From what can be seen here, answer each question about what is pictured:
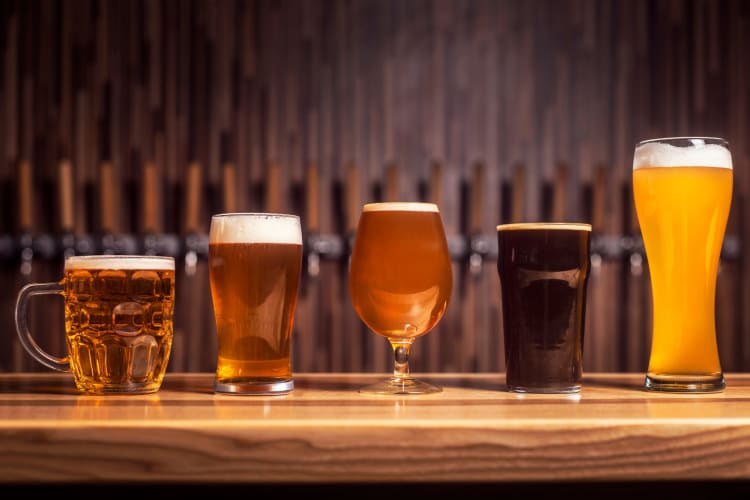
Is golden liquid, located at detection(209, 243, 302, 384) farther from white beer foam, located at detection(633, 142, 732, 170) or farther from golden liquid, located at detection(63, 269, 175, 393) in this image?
white beer foam, located at detection(633, 142, 732, 170)

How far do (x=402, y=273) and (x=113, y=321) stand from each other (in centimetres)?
34

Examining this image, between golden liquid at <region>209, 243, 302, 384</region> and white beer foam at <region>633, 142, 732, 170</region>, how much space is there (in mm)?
466

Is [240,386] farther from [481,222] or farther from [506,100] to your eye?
[506,100]

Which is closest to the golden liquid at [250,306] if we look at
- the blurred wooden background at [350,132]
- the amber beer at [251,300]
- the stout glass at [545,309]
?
the amber beer at [251,300]

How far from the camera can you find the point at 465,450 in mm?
796

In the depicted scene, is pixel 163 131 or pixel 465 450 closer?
pixel 465 450

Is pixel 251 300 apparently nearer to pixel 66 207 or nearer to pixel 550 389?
pixel 550 389

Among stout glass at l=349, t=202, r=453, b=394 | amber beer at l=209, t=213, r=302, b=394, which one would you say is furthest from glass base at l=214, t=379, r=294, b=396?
stout glass at l=349, t=202, r=453, b=394

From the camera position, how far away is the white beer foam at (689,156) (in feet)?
3.52

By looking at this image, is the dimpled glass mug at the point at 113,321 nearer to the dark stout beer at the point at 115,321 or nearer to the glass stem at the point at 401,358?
the dark stout beer at the point at 115,321

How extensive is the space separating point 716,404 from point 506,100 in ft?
7.59

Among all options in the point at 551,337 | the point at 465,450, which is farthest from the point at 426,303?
the point at 465,450

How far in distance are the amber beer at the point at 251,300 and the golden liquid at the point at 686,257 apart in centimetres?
45

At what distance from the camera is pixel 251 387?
40.6 inches
